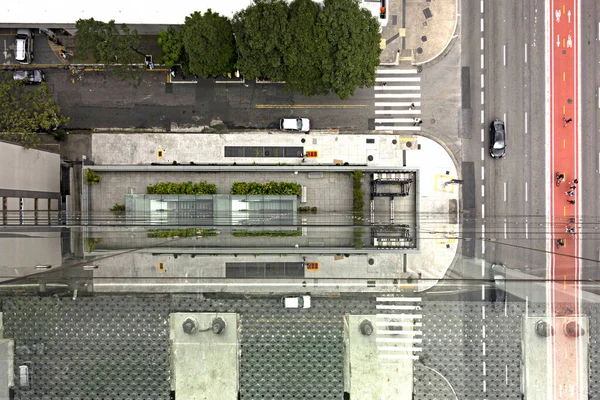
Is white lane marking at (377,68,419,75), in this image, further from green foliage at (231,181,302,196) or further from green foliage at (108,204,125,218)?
green foliage at (108,204,125,218)

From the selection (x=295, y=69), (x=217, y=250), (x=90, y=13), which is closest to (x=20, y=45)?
(x=90, y=13)

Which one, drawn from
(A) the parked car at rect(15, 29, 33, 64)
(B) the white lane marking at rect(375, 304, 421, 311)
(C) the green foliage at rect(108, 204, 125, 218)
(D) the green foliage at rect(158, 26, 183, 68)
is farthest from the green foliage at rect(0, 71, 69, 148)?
(B) the white lane marking at rect(375, 304, 421, 311)

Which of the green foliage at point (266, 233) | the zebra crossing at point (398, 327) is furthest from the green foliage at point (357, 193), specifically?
the zebra crossing at point (398, 327)

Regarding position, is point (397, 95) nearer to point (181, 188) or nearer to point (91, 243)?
point (181, 188)

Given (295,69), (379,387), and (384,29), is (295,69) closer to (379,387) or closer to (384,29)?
(384,29)

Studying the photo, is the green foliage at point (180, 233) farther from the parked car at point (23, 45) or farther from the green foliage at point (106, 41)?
the parked car at point (23, 45)
